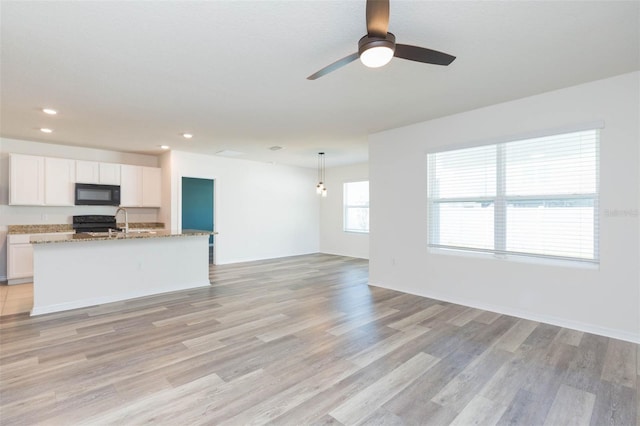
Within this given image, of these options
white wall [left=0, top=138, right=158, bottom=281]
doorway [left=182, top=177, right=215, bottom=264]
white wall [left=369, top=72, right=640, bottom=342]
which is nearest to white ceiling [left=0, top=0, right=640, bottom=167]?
white wall [left=369, top=72, right=640, bottom=342]

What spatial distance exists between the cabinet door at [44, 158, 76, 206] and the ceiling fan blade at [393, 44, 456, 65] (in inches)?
252

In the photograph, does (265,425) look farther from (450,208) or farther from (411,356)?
(450,208)

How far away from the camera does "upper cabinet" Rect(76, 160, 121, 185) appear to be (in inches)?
231

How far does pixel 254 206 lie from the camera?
26.0ft

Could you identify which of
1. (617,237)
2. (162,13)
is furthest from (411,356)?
(162,13)

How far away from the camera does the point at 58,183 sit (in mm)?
5652

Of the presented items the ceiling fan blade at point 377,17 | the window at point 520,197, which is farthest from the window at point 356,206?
the ceiling fan blade at point 377,17

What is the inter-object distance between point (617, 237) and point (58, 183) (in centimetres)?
823

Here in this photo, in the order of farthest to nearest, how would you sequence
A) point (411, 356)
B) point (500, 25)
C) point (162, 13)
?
point (411, 356) → point (500, 25) → point (162, 13)

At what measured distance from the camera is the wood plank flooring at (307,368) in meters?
1.97

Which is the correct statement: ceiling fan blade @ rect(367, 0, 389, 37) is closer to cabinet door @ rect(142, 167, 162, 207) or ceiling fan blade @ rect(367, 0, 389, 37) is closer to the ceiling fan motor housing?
the ceiling fan motor housing

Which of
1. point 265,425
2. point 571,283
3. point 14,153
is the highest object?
point 14,153

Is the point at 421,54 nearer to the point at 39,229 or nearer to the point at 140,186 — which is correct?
the point at 140,186

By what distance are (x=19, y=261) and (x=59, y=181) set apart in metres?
1.51
